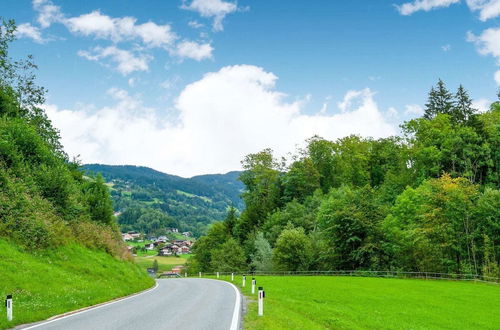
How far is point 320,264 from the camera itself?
6369 cm

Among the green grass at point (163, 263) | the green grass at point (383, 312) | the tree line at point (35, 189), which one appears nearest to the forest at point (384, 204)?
the green grass at point (383, 312)

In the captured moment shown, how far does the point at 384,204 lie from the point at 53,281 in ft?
190

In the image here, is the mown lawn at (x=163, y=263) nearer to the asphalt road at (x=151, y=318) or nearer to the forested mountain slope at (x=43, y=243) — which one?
the forested mountain slope at (x=43, y=243)

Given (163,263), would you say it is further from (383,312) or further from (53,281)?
(383,312)

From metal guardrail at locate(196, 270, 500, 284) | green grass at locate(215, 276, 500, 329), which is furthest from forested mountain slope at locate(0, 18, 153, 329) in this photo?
metal guardrail at locate(196, 270, 500, 284)

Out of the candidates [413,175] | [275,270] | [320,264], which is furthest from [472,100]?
[275,270]

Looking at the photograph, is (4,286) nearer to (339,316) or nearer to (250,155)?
(339,316)

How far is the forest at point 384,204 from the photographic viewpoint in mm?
48688

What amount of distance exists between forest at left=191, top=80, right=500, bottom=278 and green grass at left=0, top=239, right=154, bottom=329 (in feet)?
126

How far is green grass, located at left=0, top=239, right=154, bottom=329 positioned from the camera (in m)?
13.5

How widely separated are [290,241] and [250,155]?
97.9 ft

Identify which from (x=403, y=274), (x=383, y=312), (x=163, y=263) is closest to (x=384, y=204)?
(x=403, y=274)

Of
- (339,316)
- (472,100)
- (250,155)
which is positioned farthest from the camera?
(250,155)

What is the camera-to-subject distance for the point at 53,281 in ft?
59.1
